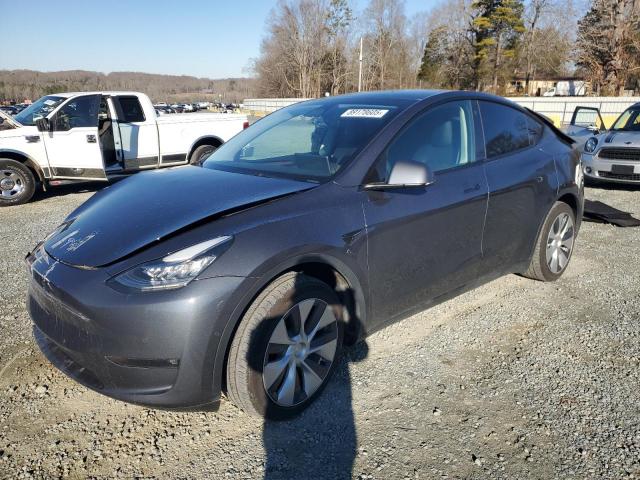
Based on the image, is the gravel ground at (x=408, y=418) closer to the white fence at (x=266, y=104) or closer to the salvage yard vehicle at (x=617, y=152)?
the salvage yard vehicle at (x=617, y=152)

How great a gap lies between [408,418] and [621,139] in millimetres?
8010

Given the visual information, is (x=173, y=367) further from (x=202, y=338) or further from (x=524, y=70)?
(x=524, y=70)

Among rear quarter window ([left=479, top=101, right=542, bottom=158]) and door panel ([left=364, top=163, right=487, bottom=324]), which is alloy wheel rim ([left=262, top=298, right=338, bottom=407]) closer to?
door panel ([left=364, top=163, right=487, bottom=324])

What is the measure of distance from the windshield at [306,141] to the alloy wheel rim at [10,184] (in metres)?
5.85

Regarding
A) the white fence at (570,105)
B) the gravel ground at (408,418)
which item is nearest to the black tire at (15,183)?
the gravel ground at (408,418)

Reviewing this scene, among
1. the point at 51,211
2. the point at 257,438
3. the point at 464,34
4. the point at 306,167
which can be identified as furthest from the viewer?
the point at 464,34

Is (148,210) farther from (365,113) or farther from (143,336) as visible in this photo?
(365,113)

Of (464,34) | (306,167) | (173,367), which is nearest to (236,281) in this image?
(173,367)

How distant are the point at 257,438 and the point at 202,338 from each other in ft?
2.21

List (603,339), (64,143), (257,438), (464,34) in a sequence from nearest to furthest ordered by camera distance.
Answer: (257,438)
(603,339)
(64,143)
(464,34)

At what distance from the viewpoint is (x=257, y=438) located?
2.36 m

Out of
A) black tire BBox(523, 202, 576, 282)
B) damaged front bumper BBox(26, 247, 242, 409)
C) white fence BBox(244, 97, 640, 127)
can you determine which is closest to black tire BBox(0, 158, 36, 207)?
damaged front bumper BBox(26, 247, 242, 409)

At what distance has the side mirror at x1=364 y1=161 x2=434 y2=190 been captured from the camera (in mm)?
2615

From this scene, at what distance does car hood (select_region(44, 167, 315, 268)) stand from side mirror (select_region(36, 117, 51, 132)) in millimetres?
5876
